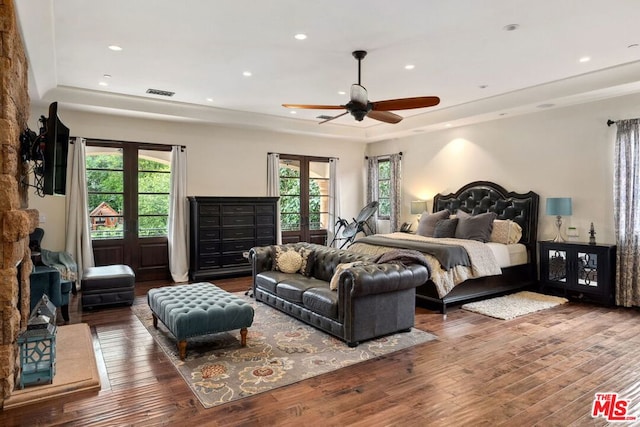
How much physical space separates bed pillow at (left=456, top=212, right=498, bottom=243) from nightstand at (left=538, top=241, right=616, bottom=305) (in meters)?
0.76

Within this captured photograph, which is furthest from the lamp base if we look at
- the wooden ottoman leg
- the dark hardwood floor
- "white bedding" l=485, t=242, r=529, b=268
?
the wooden ottoman leg

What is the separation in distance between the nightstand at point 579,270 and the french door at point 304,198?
4490mm

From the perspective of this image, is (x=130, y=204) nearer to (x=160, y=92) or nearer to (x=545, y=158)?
(x=160, y=92)

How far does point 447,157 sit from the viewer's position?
7.73 meters

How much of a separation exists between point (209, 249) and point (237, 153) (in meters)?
1.99

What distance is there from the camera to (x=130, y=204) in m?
6.85

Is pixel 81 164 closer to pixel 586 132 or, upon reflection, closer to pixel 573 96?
pixel 573 96

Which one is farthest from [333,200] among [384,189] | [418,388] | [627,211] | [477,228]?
[418,388]

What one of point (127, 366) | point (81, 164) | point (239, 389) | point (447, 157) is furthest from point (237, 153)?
point (239, 389)

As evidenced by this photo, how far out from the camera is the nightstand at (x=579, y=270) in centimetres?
530

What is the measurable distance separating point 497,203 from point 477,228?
0.88 m

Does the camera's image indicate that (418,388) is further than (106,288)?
No

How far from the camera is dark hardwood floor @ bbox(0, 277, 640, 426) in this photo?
2.63m

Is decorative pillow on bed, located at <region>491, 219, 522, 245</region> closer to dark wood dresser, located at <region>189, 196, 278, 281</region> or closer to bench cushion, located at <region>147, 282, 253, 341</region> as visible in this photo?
dark wood dresser, located at <region>189, 196, 278, 281</region>
